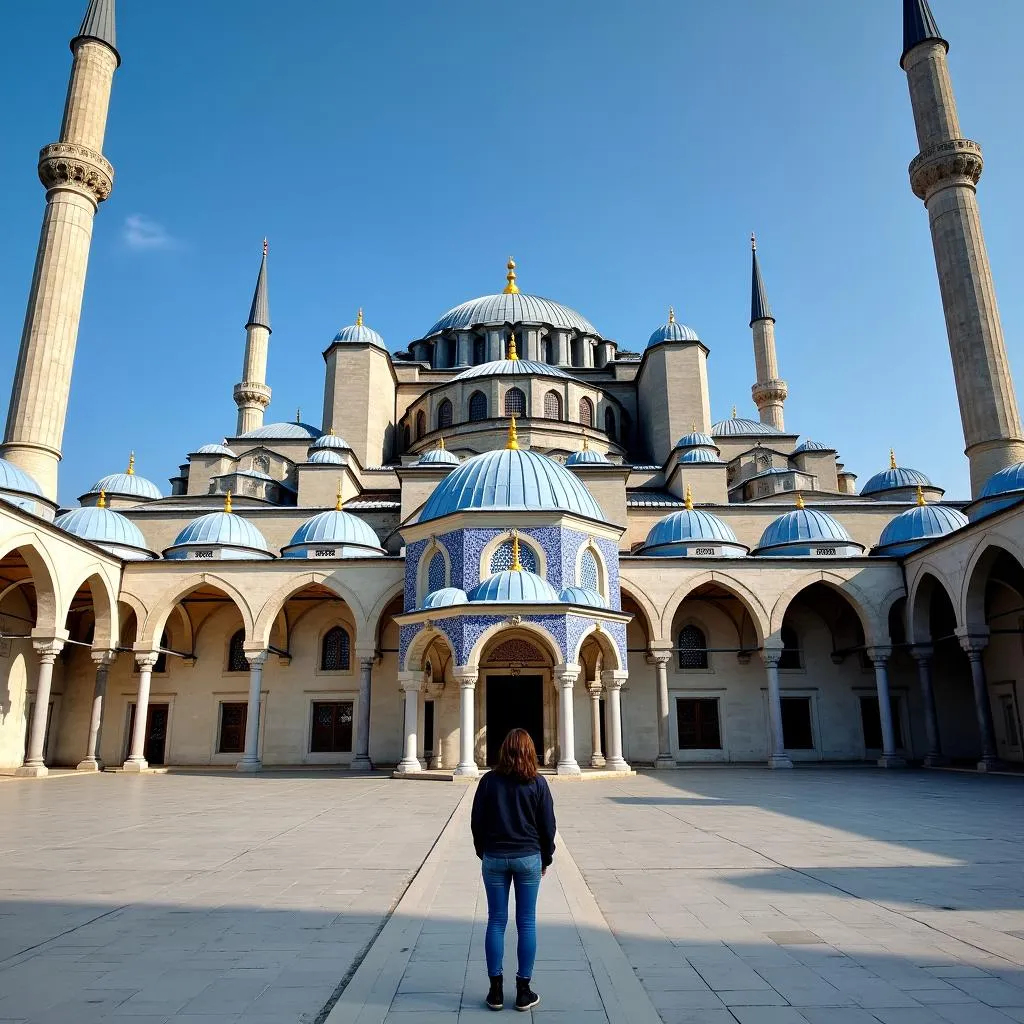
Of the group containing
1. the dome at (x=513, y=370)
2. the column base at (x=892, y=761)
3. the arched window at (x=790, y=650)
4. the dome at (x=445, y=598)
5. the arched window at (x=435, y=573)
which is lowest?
the column base at (x=892, y=761)

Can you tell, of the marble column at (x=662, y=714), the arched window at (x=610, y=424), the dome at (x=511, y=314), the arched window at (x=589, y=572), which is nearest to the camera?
the arched window at (x=589, y=572)

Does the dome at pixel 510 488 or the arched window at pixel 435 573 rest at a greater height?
the dome at pixel 510 488

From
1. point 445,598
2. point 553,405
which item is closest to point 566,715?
point 445,598

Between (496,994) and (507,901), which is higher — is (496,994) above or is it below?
below

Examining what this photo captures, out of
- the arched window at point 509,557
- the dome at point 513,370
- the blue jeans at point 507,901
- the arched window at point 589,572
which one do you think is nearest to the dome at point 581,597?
the arched window at point 589,572

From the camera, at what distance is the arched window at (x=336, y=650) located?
67.3 feet

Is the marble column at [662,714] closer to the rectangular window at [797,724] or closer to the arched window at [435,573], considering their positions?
the rectangular window at [797,724]

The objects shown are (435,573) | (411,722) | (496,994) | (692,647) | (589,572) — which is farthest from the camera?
(692,647)

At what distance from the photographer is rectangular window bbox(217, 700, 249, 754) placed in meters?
20.1

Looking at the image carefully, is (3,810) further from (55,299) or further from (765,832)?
(55,299)

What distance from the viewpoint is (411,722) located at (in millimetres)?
15891

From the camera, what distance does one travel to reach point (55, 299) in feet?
68.0

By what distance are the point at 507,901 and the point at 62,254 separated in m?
22.7

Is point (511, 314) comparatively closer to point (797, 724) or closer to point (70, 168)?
point (70, 168)
